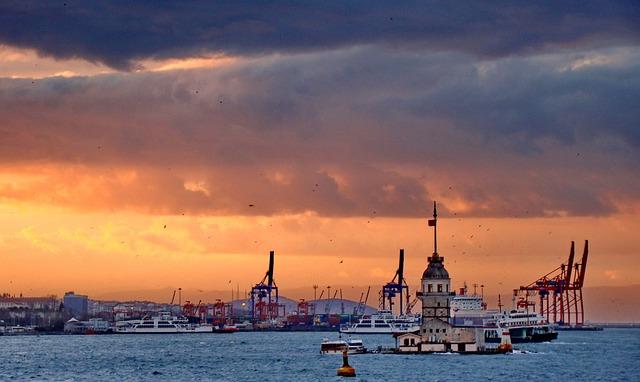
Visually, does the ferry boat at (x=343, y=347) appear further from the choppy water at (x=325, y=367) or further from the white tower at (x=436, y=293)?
the white tower at (x=436, y=293)

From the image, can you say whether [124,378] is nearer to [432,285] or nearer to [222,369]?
[222,369]

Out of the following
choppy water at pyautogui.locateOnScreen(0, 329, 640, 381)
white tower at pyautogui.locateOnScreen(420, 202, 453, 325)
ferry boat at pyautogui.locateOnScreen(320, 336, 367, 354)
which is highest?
white tower at pyautogui.locateOnScreen(420, 202, 453, 325)

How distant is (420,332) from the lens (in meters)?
140

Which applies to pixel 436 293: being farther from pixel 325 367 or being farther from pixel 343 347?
pixel 343 347

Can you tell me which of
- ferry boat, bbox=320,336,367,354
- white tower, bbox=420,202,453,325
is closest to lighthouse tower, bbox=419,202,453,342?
white tower, bbox=420,202,453,325

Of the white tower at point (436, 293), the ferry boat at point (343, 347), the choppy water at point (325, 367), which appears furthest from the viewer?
the ferry boat at point (343, 347)

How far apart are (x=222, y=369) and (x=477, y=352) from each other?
28884 millimetres

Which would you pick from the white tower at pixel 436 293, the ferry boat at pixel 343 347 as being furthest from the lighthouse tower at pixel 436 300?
the ferry boat at pixel 343 347

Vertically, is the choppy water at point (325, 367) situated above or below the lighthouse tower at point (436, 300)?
below

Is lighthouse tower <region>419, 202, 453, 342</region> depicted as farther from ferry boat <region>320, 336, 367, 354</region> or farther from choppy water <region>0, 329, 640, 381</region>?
ferry boat <region>320, 336, 367, 354</region>

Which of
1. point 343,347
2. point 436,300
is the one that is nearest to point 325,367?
point 436,300

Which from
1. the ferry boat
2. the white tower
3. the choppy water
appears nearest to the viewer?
the choppy water

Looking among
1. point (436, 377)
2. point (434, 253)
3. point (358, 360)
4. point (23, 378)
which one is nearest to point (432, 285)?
point (434, 253)

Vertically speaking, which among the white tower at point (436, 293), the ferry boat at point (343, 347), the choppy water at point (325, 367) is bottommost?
the choppy water at point (325, 367)
